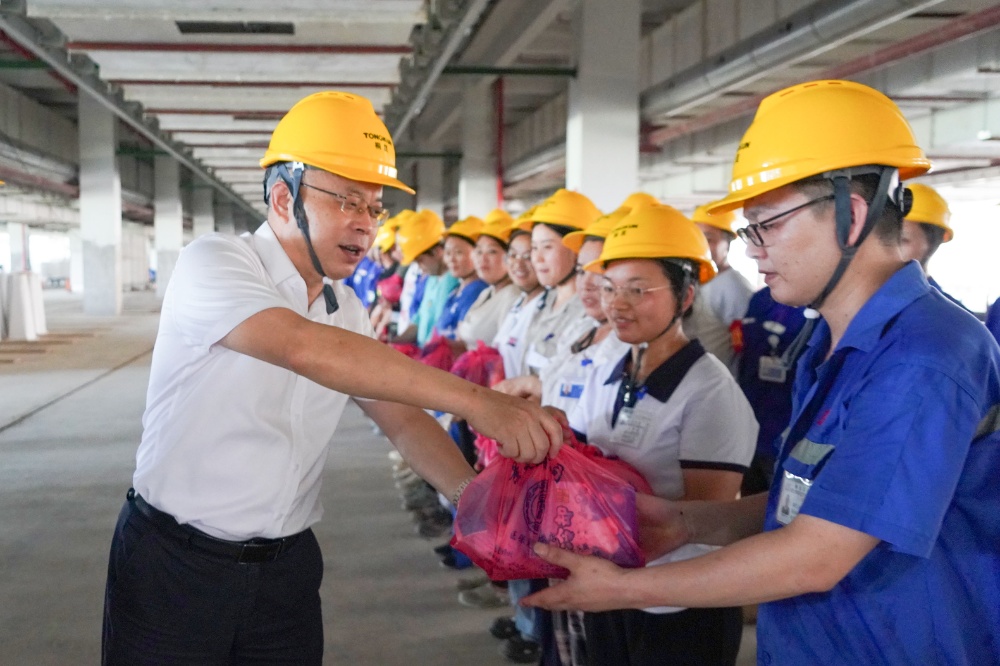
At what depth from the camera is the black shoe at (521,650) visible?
395cm

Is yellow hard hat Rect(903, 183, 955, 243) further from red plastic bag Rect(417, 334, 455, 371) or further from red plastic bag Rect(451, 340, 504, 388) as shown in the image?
red plastic bag Rect(417, 334, 455, 371)

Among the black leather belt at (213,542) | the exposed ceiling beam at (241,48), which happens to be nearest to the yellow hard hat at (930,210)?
the black leather belt at (213,542)

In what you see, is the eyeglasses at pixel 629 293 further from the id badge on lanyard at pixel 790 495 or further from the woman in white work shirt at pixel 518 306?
the woman in white work shirt at pixel 518 306

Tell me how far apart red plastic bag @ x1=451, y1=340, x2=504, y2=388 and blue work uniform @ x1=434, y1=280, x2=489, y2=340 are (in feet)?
4.79

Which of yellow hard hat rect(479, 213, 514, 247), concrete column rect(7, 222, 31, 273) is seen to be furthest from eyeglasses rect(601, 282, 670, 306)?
concrete column rect(7, 222, 31, 273)

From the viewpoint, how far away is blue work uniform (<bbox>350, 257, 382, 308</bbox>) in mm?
10438

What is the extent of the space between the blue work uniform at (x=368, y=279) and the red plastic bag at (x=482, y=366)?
5.40 m

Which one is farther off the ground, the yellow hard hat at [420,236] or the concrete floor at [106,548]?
the yellow hard hat at [420,236]

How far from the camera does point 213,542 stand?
1.97 metres

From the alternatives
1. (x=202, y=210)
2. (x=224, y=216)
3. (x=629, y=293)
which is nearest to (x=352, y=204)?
(x=629, y=293)

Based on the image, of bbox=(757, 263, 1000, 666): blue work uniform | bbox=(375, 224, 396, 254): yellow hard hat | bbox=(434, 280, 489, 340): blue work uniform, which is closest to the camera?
bbox=(757, 263, 1000, 666): blue work uniform

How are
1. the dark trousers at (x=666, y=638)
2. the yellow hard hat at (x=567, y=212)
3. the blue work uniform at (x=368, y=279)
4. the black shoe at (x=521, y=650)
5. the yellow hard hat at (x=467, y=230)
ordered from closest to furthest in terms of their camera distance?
the dark trousers at (x=666, y=638), the black shoe at (x=521, y=650), the yellow hard hat at (x=567, y=212), the yellow hard hat at (x=467, y=230), the blue work uniform at (x=368, y=279)

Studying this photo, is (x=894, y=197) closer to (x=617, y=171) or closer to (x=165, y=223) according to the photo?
(x=617, y=171)

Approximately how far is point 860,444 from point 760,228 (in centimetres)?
49
